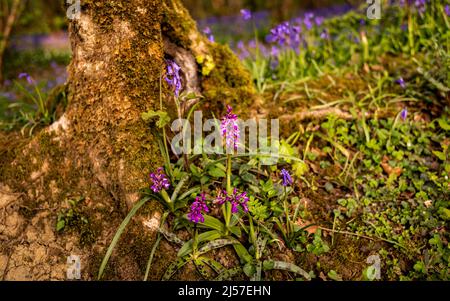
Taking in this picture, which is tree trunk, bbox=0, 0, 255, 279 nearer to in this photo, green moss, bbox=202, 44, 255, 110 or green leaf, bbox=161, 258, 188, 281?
green leaf, bbox=161, 258, 188, 281

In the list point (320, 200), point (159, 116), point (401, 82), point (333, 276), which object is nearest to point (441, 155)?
point (401, 82)

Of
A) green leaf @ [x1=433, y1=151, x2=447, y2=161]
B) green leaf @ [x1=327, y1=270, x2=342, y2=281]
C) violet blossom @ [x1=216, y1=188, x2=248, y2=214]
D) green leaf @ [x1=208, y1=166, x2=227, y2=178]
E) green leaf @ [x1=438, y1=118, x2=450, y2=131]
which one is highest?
green leaf @ [x1=438, y1=118, x2=450, y2=131]

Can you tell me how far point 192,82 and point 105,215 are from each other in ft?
3.57

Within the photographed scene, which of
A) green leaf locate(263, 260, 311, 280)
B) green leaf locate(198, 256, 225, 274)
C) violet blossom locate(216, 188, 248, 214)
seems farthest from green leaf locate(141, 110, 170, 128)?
green leaf locate(263, 260, 311, 280)

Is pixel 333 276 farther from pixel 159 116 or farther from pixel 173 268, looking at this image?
pixel 159 116

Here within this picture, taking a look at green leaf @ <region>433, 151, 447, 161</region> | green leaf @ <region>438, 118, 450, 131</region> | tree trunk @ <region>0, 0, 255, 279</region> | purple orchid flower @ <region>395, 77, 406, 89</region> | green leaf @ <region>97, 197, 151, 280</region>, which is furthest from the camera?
purple orchid flower @ <region>395, 77, 406, 89</region>

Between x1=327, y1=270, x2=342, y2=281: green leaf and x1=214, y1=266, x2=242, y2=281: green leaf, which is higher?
x1=214, y1=266, x2=242, y2=281: green leaf

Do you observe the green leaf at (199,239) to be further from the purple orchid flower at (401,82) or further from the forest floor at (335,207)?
the purple orchid flower at (401,82)

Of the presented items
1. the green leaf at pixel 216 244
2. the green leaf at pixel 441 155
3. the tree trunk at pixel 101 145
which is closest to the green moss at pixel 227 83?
the tree trunk at pixel 101 145

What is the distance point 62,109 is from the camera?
2.99 metres

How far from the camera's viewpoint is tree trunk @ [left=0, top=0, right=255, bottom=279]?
2.31 meters

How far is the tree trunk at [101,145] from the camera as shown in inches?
91.1
